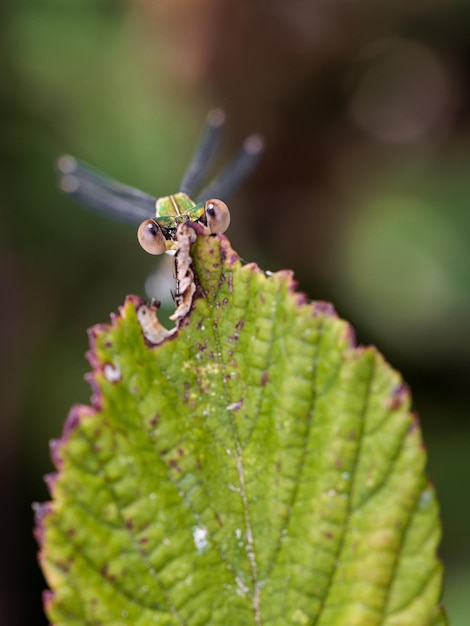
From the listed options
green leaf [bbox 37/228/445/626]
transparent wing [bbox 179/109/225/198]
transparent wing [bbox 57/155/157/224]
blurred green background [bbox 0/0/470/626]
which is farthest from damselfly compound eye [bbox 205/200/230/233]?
blurred green background [bbox 0/0/470/626]

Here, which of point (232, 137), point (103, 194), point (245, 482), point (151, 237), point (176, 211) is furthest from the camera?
point (232, 137)

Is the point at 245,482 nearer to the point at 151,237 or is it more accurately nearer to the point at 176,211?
the point at 151,237

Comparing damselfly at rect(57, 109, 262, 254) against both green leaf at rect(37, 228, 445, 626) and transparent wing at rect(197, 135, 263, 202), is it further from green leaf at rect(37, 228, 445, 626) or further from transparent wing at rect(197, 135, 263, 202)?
green leaf at rect(37, 228, 445, 626)

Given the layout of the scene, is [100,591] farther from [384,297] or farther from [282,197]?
[282,197]

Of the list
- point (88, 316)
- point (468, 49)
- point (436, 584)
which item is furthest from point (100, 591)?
point (468, 49)

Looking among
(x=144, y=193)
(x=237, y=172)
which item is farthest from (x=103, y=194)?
(x=237, y=172)

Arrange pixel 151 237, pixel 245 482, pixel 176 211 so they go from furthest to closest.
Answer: pixel 176 211 < pixel 151 237 < pixel 245 482

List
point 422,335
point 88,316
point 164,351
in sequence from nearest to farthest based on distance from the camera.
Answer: point 164,351 → point 422,335 → point 88,316
